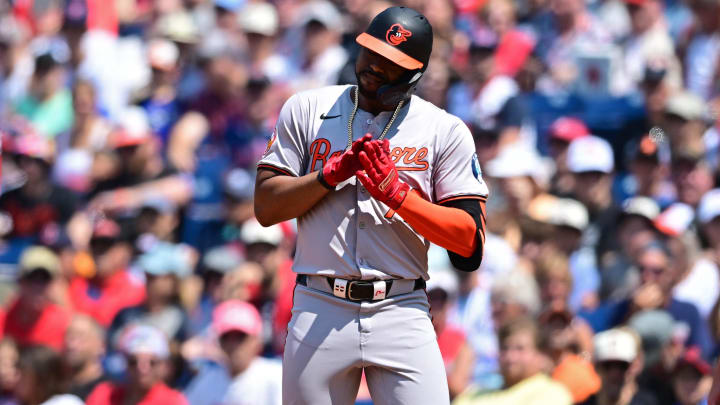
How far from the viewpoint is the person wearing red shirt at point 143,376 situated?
24.5 ft

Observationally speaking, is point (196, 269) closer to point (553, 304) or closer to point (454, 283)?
point (454, 283)

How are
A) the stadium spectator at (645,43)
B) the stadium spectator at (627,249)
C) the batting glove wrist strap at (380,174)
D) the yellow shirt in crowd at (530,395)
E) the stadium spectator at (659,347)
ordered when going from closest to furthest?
the batting glove wrist strap at (380,174), the yellow shirt in crowd at (530,395), the stadium spectator at (659,347), the stadium spectator at (627,249), the stadium spectator at (645,43)

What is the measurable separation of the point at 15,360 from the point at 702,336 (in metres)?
4.48

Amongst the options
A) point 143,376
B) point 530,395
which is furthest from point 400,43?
point 143,376

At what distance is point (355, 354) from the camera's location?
4.41m

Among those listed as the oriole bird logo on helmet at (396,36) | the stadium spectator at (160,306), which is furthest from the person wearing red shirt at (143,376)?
the oriole bird logo on helmet at (396,36)

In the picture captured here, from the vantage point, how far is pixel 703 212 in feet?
27.0

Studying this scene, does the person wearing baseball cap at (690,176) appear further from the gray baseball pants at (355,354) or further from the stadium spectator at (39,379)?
the gray baseball pants at (355,354)

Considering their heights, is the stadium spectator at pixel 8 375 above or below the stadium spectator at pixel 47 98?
below

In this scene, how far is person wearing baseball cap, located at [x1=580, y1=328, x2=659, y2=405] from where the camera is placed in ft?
22.9

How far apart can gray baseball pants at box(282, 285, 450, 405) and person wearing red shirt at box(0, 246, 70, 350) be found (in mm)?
4321

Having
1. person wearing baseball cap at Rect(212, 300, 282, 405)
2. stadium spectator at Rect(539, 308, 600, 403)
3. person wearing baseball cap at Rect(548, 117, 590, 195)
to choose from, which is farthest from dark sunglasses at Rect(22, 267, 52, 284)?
person wearing baseball cap at Rect(548, 117, 590, 195)

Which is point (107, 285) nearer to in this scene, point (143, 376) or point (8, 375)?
point (8, 375)

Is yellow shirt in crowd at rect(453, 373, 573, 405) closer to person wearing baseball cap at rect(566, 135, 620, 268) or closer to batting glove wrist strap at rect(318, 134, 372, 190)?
person wearing baseball cap at rect(566, 135, 620, 268)
